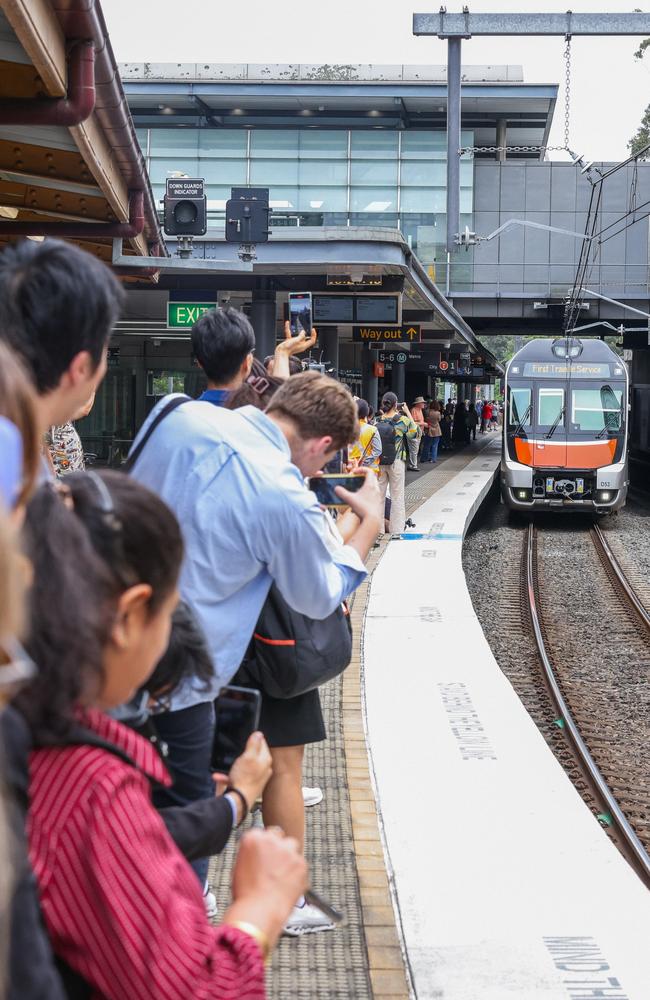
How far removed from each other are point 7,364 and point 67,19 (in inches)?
170

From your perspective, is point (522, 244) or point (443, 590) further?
point (522, 244)

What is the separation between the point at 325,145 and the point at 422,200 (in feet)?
11.2

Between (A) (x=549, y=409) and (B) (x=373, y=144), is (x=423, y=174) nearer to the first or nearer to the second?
(B) (x=373, y=144)

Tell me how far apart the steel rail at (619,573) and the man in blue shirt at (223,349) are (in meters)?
9.27

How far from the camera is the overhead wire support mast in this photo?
19641mm

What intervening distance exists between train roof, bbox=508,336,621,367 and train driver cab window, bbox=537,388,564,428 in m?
0.71

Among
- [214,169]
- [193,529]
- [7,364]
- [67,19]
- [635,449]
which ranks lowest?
[635,449]

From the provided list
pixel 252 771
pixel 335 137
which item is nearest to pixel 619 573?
pixel 252 771

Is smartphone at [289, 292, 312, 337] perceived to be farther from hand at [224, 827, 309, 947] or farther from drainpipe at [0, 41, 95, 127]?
hand at [224, 827, 309, 947]

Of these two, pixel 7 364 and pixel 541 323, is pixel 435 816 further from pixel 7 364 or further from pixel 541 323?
pixel 541 323

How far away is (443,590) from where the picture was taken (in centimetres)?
1191

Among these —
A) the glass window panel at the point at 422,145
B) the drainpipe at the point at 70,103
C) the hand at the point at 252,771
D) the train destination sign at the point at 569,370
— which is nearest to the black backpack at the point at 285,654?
the hand at the point at 252,771

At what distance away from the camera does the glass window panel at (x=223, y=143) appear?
1439 inches

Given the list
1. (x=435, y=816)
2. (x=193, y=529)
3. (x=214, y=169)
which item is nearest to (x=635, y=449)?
(x=214, y=169)
